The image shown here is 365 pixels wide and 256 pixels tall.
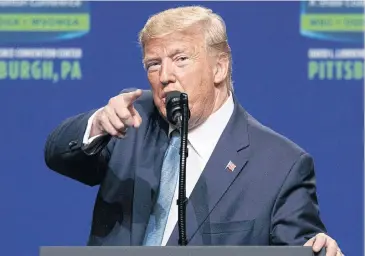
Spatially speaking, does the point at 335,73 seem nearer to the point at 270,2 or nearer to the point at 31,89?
the point at 270,2

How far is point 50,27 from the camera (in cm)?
362

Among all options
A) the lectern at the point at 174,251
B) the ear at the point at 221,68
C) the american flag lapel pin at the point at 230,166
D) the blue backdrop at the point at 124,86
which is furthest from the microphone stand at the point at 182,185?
the blue backdrop at the point at 124,86

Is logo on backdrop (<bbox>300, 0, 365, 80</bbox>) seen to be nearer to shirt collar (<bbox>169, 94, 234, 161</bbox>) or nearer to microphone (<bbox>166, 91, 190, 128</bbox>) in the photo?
shirt collar (<bbox>169, 94, 234, 161</bbox>)

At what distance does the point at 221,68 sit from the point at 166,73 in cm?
24

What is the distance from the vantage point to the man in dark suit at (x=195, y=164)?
8.30 feet

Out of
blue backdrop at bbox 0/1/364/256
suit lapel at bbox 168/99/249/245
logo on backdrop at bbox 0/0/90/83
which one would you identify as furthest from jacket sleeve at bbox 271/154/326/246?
logo on backdrop at bbox 0/0/90/83

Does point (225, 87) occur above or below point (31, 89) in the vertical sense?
above

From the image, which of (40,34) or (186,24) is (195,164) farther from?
(40,34)

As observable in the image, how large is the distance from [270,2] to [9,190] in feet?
3.79

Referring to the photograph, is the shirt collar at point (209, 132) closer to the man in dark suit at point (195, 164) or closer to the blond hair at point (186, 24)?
the man in dark suit at point (195, 164)

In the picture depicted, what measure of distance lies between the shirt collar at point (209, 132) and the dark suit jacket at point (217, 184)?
0.09ft

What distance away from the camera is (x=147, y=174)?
2.67 m

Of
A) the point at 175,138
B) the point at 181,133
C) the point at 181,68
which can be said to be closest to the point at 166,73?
the point at 181,68

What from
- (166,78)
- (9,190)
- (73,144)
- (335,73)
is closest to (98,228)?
(73,144)
